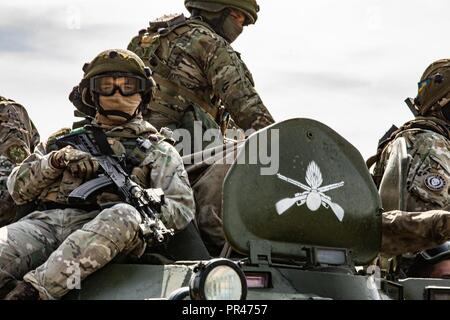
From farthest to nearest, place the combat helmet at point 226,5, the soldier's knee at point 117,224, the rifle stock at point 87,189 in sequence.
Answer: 1. the combat helmet at point 226,5
2. the rifle stock at point 87,189
3. the soldier's knee at point 117,224

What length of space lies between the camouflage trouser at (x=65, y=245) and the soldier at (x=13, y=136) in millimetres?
1980

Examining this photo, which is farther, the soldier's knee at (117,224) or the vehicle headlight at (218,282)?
the soldier's knee at (117,224)

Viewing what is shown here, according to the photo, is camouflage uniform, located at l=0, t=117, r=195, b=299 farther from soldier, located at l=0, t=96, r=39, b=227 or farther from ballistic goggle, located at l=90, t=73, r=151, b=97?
soldier, located at l=0, t=96, r=39, b=227

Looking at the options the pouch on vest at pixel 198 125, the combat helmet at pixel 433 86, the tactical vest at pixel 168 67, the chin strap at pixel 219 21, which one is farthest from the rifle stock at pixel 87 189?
the combat helmet at pixel 433 86

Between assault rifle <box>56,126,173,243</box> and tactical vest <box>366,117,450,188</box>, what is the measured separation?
107 inches

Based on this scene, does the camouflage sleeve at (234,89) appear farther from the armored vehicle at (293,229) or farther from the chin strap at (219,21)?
the armored vehicle at (293,229)

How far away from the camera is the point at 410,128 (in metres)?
9.52

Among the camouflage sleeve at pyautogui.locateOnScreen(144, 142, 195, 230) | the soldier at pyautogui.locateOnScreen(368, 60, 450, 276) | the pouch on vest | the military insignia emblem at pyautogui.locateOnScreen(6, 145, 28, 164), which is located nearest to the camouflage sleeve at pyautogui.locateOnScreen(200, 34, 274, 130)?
the pouch on vest

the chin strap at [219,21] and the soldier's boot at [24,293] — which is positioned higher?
the chin strap at [219,21]

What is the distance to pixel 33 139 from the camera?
33.5 ft

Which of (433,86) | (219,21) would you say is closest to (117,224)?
(219,21)

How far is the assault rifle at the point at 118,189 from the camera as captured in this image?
6.98 m

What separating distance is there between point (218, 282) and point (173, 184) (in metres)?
1.84
